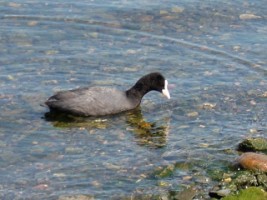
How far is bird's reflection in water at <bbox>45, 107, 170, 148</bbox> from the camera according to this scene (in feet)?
43.9

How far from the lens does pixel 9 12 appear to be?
18.3 meters

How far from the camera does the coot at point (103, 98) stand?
13.8 metres

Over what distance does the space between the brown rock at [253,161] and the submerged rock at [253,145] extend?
24.1 inches

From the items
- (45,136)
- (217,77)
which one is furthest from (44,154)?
(217,77)

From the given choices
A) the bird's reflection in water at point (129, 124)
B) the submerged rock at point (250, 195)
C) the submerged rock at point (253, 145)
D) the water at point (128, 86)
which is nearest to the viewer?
the submerged rock at point (250, 195)

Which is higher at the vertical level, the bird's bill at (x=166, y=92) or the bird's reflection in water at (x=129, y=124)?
the bird's bill at (x=166, y=92)

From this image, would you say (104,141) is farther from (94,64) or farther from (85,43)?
(85,43)

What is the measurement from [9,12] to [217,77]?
17.9 ft

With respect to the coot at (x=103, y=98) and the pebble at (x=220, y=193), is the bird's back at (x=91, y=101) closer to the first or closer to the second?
the coot at (x=103, y=98)

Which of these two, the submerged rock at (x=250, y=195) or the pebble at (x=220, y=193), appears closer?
the submerged rock at (x=250, y=195)

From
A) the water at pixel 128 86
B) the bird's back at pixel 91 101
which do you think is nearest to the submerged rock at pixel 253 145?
the water at pixel 128 86

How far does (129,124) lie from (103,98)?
0.66 m

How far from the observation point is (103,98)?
14047 millimetres

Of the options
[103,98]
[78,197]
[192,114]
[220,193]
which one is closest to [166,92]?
[192,114]
